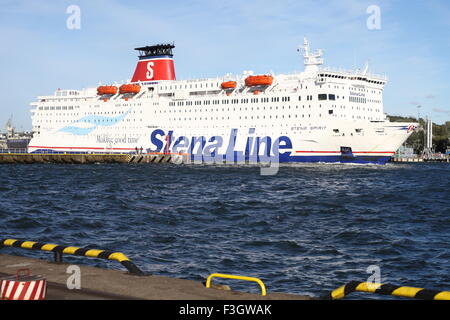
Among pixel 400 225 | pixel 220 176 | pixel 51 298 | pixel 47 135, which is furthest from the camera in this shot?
pixel 47 135

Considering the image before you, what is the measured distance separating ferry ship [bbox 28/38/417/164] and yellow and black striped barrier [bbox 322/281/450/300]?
43486 mm

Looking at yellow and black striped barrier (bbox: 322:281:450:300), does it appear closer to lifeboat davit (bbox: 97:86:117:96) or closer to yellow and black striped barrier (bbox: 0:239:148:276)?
yellow and black striped barrier (bbox: 0:239:148:276)

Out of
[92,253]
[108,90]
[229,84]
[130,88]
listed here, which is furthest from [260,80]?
[92,253]

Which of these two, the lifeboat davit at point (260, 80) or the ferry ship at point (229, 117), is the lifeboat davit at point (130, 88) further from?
the lifeboat davit at point (260, 80)

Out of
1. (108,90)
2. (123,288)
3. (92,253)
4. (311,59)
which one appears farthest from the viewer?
(108,90)

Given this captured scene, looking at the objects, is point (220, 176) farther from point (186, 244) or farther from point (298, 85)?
point (186, 244)

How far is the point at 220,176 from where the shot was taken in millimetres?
39406

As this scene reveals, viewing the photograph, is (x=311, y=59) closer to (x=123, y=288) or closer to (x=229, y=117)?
(x=229, y=117)

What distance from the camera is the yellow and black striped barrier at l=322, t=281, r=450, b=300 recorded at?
6.34m

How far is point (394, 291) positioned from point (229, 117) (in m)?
51.8

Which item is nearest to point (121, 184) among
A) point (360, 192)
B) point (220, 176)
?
point (220, 176)

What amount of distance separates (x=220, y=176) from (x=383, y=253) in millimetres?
25972

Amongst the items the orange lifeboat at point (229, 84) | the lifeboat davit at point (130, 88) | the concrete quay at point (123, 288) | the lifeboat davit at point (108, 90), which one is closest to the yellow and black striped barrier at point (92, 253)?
the concrete quay at point (123, 288)

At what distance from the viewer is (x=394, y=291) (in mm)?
6602
